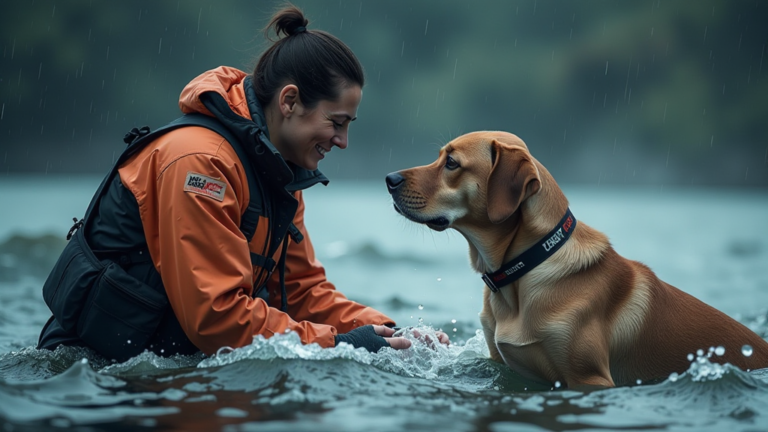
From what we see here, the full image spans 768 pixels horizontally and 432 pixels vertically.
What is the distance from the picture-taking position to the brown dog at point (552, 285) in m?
4.92

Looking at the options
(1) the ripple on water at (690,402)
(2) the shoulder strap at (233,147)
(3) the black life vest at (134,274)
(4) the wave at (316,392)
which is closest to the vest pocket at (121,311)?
(3) the black life vest at (134,274)

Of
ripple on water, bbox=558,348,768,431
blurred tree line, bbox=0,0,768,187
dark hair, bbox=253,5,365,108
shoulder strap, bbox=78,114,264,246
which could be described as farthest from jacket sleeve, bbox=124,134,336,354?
blurred tree line, bbox=0,0,768,187

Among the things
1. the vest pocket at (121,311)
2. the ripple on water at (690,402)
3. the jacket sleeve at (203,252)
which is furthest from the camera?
the vest pocket at (121,311)

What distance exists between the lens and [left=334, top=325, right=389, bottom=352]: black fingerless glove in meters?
5.03

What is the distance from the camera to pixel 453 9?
→ 10631cm

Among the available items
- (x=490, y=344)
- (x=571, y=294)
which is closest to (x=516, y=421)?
(x=571, y=294)

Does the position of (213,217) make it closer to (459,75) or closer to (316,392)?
(316,392)

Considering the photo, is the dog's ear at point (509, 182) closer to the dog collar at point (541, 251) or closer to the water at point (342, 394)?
the dog collar at point (541, 251)

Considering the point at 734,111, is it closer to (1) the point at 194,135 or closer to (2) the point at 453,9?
(2) the point at 453,9

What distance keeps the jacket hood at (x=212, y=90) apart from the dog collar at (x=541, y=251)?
1.98 m

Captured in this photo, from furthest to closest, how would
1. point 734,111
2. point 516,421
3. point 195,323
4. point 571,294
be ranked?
point 734,111, point 571,294, point 195,323, point 516,421

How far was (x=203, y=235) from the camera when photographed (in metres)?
4.49

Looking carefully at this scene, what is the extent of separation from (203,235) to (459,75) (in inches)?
3555

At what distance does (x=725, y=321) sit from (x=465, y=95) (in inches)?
3392
